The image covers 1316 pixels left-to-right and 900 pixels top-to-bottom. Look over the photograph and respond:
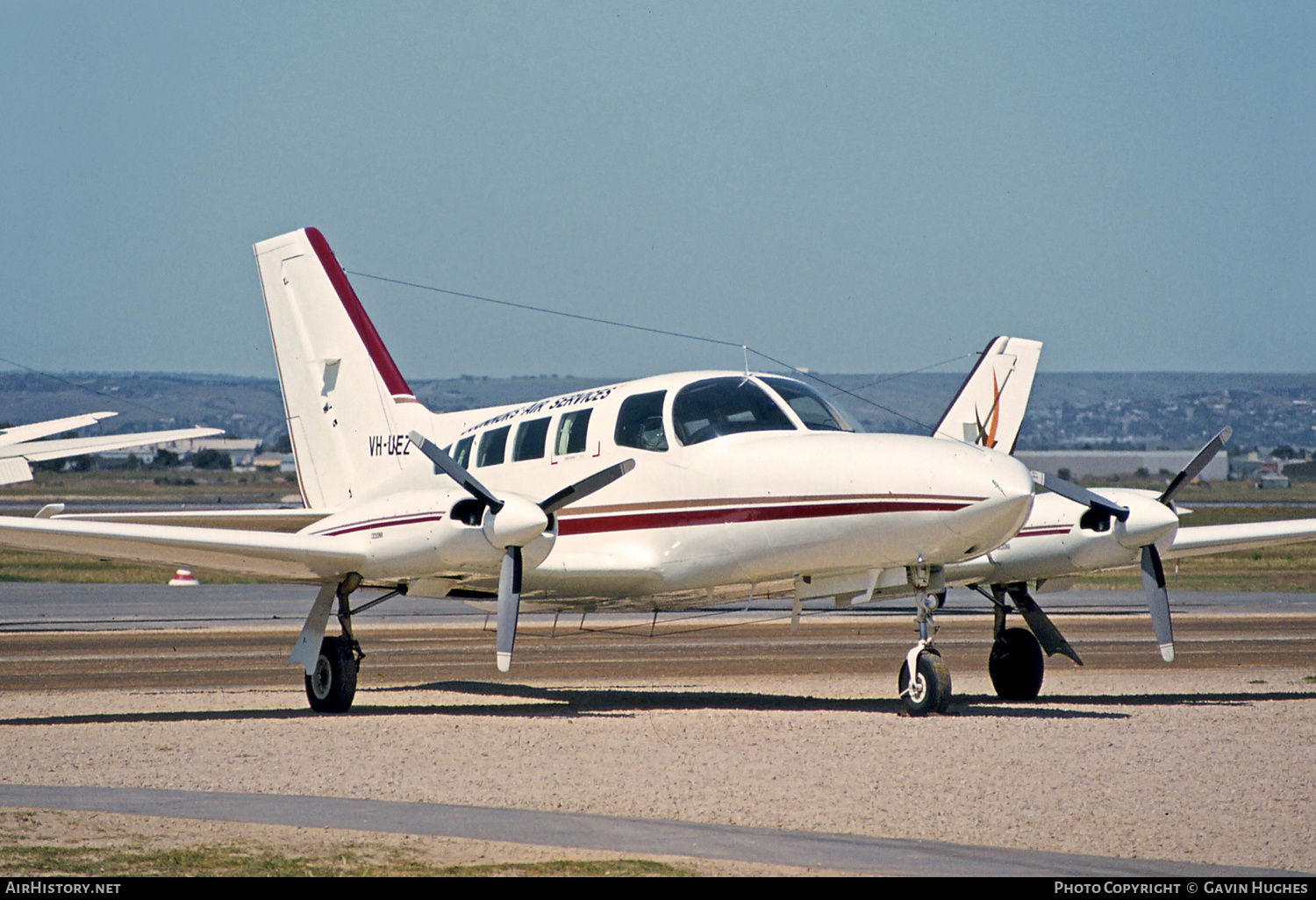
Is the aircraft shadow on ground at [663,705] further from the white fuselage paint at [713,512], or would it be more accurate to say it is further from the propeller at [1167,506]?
the white fuselage paint at [713,512]

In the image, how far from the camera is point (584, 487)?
46.1ft

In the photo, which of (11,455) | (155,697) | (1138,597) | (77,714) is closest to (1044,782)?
(77,714)

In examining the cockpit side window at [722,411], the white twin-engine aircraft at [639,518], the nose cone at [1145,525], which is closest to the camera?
the white twin-engine aircraft at [639,518]

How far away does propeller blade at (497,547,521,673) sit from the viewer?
13.7 meters

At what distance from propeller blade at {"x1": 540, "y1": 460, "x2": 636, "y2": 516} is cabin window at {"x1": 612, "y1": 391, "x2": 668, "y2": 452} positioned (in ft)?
1.29

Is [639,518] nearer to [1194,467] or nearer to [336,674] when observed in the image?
[336,674]

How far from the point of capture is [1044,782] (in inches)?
391

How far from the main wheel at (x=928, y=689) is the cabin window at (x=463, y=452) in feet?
18.3

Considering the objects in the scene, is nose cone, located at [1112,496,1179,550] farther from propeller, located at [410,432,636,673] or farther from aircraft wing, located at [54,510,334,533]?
aircraft wing, located at [54,510,334,533]

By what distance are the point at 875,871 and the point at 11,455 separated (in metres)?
25.4

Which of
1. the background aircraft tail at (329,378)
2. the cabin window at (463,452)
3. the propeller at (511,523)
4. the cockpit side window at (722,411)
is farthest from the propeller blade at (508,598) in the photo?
the background aircraft tail at (329,378)

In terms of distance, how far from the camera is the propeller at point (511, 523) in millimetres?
13445

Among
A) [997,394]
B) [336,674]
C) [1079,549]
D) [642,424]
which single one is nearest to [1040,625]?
[1079,549]
